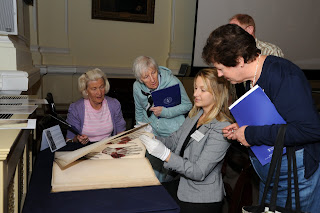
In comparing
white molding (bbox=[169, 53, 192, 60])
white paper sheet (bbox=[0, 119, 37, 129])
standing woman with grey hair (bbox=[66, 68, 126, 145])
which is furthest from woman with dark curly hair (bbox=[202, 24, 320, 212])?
white molding (bbox=[169, 53, 192, 60])

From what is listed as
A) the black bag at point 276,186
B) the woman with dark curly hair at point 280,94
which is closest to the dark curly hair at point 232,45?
the woman with dark curly hair at point 280,94

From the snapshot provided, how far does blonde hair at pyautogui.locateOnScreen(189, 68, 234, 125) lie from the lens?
2.04 metres

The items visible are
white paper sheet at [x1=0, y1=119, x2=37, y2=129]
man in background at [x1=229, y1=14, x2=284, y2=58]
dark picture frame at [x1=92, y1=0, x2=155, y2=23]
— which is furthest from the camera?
dark picture frame at [x1=92, y1=0, x2=155, y2=23]

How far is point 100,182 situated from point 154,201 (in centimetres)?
26

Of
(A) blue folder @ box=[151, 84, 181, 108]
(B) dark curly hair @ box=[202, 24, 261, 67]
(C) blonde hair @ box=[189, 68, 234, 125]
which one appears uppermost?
(B) dark curly hair @ box=[202, 24, 261, 67]

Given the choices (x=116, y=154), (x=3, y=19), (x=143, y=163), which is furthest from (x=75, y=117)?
(x=143, y=163)

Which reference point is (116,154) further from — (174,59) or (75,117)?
(174,59)

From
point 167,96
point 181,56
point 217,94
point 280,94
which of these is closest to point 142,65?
point 167,96

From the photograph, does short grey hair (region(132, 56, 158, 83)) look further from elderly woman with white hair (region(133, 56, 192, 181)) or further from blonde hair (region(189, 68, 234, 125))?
blonde hair (region(189, 68, 234, 125))

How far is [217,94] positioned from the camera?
6.77ft

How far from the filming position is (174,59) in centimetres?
621

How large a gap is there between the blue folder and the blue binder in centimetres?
144

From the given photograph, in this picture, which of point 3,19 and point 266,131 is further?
point 3,19

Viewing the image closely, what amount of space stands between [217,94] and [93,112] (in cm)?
139
